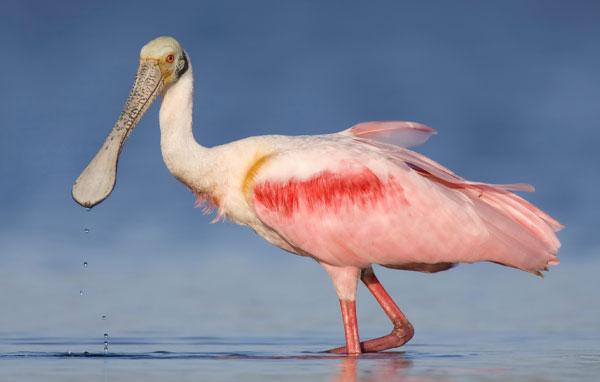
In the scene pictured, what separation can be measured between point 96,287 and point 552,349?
22.0 feet

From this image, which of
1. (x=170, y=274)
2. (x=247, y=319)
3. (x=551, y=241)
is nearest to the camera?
(x=551, y=241)

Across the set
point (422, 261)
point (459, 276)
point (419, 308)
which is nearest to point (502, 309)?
point (419, 308)

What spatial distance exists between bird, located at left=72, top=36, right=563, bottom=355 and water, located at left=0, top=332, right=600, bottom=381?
74cm

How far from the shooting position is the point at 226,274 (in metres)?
20.9

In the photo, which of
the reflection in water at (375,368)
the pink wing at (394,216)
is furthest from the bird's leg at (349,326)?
the pink wing at (394,216)

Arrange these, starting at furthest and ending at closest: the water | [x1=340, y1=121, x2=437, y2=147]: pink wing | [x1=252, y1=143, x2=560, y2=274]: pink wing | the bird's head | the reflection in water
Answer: [x1=340, y1=121, x2=437, y2=147]: pink wing, the bird's head, [x1=252, y1=143, x2=560, y2=274]: pink wing, the water, the reflection in water

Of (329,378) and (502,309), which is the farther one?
(502,309)

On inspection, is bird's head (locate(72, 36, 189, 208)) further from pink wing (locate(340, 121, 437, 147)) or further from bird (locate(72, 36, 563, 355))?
pink wing (locate(340, 121, 437, 147))

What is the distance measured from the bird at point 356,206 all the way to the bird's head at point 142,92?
49cm

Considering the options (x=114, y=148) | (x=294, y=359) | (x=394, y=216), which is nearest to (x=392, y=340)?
(x=394, y=216)

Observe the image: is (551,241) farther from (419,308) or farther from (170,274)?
(170,274)

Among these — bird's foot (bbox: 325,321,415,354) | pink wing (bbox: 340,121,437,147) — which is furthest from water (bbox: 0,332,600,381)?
pink wing (bbox: 340,121,437,147)

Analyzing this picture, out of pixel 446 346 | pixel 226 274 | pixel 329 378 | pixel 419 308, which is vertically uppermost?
pixel 226 274

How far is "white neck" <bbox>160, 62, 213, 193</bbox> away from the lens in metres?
14.6
